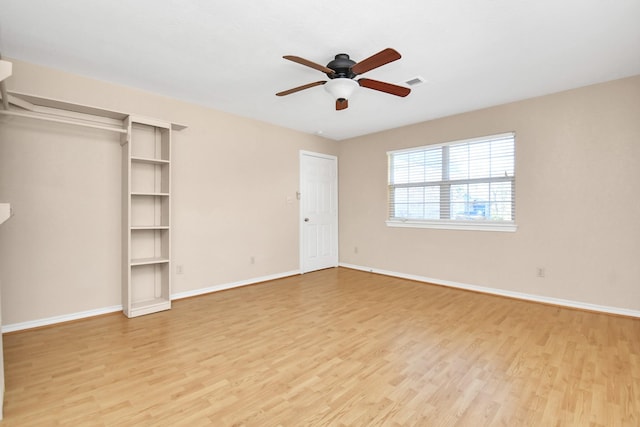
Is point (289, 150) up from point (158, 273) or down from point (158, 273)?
up

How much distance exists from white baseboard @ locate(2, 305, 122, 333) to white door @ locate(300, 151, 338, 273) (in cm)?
282

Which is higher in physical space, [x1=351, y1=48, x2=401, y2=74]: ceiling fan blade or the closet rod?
[x1=351, y1=48, x2=401, y2=74]: ceiling fan blade

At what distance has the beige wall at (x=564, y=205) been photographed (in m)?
3.21

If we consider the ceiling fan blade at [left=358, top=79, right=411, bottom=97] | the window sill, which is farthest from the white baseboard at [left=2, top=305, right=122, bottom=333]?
the window sill

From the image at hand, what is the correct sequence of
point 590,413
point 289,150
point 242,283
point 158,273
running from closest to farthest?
point 590,413
point 158,273
point 242,283
point 289,150

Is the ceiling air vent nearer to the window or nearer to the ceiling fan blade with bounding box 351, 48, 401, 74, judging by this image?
the ceiling fan blade with bounding box 351, 48, 401, 74

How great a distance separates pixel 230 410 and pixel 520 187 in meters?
4.00

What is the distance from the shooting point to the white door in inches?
211

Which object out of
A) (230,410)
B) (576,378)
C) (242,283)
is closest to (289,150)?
(242,283)

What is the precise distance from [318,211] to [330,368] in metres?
3.60

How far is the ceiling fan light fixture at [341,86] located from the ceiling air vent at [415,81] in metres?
0.88

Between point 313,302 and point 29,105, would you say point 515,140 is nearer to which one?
point 313,302

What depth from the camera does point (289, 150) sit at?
16.8 ft

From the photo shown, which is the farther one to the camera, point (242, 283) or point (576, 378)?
point (242, 283)
